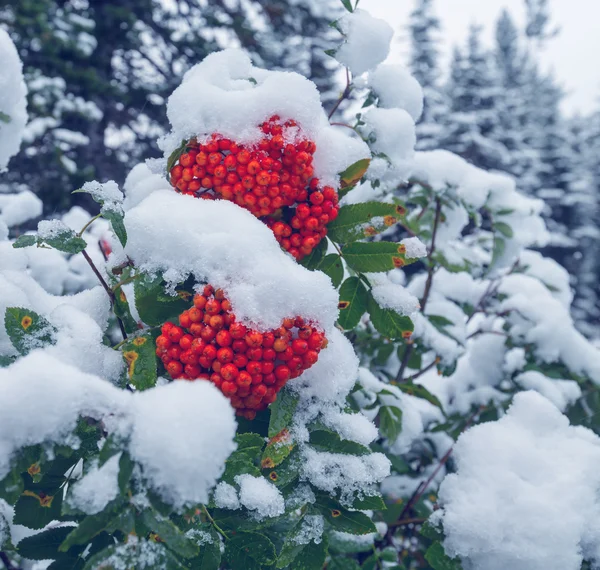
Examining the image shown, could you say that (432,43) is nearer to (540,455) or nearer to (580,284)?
(580,284)

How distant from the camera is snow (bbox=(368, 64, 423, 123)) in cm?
185

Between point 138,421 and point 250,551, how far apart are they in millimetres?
503

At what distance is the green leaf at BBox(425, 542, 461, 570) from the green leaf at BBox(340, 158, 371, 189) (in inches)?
47.9

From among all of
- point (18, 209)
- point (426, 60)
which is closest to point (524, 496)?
point (18, 209)

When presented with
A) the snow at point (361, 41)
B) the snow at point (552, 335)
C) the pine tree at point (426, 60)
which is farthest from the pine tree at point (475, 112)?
the snow at point (361, 41)

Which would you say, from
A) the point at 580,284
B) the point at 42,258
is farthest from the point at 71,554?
the point at 580,284

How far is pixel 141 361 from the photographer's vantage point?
118 cm

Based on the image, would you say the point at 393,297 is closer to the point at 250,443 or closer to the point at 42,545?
the point at 250,443

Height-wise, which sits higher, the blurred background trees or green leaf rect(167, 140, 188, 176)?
green leaf rect(167, 140, 188, 176)

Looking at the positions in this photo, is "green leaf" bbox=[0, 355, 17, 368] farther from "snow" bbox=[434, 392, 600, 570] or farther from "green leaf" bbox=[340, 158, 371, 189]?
"snow" bbox=[434, 392, 600, 570]

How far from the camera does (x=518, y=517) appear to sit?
1562mm

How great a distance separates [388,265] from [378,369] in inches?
55.3

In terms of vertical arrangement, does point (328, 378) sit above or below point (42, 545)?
above

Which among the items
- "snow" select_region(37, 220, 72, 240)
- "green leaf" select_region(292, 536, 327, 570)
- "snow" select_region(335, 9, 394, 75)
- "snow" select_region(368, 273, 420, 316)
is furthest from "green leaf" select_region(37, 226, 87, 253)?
"snow" select_region(335, 9, 394, 75)
